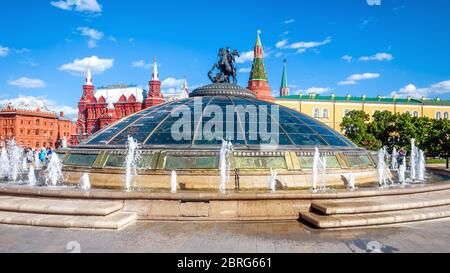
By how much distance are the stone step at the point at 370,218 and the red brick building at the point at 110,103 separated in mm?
63442

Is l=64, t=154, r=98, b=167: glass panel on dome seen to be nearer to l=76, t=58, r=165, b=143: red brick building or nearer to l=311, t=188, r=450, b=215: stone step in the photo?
l=311, t=188, r=450, b=215: stone step

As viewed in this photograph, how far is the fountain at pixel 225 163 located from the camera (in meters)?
7.73

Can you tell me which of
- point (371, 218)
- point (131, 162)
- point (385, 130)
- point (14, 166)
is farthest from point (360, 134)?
point (14, 166)

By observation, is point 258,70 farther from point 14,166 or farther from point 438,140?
point 14,166

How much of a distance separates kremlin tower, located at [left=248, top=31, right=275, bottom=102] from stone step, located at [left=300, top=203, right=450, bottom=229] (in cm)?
6388

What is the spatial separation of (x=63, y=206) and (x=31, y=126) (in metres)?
74.3

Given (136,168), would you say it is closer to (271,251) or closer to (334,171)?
(271,251)

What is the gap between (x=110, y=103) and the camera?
238ft

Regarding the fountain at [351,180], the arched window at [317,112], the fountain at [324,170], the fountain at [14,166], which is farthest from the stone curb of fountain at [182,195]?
the arched window at [317,112]

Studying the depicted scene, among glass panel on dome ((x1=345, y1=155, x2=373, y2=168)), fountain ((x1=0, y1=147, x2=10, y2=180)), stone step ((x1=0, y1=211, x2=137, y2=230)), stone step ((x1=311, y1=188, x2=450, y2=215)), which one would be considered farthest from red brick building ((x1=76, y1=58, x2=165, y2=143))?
stone step ((x1=311, y1=188, x2=450, y2=215))

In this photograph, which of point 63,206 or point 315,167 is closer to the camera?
point 63,206
